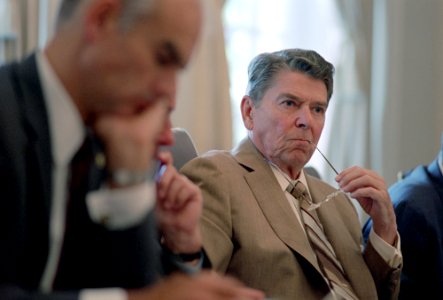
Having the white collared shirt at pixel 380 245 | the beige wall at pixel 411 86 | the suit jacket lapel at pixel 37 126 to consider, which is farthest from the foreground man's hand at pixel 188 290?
the beige wall at pixel 411 86

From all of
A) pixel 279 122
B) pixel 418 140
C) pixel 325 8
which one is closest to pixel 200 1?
pixel 279 122

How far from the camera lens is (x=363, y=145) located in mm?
4328

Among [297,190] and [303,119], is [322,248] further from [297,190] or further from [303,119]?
[303,119]

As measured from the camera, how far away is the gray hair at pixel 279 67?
2225 millimetres

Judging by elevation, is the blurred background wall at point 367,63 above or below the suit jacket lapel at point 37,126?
below

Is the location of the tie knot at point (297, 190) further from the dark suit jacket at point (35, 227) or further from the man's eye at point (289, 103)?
the dark suit jacket at point (35, 227)

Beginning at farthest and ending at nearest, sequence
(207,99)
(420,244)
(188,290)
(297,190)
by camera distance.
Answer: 1. (207,99)
2. (420,244)
3. (297,190)
4. (188,290)

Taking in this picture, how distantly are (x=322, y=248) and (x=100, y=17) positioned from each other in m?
1.17

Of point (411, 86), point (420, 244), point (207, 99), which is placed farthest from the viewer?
point (411, 86)

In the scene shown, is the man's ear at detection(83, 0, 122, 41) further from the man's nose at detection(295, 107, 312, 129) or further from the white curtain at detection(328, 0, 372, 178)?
the white curtain at detection(328, 0, 372, 178)

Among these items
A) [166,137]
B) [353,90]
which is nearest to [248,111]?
[166,137]

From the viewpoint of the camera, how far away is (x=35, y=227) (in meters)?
1.21

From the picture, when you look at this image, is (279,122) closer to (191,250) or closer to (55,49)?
(191,250)

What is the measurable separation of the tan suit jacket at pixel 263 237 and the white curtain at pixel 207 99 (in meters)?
1.19
